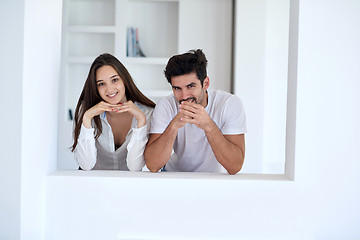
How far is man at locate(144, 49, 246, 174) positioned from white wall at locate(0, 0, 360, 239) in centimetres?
34

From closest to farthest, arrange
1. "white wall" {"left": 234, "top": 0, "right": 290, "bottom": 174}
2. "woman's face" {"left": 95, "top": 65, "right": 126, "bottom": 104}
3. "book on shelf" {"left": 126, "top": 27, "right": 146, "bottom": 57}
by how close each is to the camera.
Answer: "woman's face" {"left": 95, "top": 65, "right": 126, "bottom": 104} → "white wall" {"left": 234, "top": 0, "right": 290, "bottom": 174} → "book on shelf" {"left": 126, "top": 27, "right": 146, "bottom": 57}

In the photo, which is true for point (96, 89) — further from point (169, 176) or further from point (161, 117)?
point (169, 176)

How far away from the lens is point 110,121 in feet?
7.19

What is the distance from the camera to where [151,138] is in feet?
6.34

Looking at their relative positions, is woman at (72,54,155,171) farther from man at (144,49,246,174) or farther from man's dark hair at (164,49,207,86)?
man's dark hair at (164,49,207,86)

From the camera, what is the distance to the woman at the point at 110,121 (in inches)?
74.9

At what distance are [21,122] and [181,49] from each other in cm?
319

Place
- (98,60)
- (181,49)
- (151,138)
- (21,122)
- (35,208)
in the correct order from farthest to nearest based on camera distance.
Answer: (181,49), (98,60), (151,138), (35,208), (21,122)

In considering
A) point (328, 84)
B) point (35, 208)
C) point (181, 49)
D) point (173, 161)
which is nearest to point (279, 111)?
point (181, 49)

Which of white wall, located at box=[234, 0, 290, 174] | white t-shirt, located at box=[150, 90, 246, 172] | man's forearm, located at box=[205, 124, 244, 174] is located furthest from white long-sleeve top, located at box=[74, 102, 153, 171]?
white wall, located at box=[234, 0, 290, 174]

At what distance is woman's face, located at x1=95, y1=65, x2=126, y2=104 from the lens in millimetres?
2033

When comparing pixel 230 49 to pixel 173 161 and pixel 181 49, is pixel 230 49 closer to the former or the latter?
pixel 181 49

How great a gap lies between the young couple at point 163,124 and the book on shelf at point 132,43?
2233 mm

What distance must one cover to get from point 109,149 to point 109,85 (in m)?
0.38
